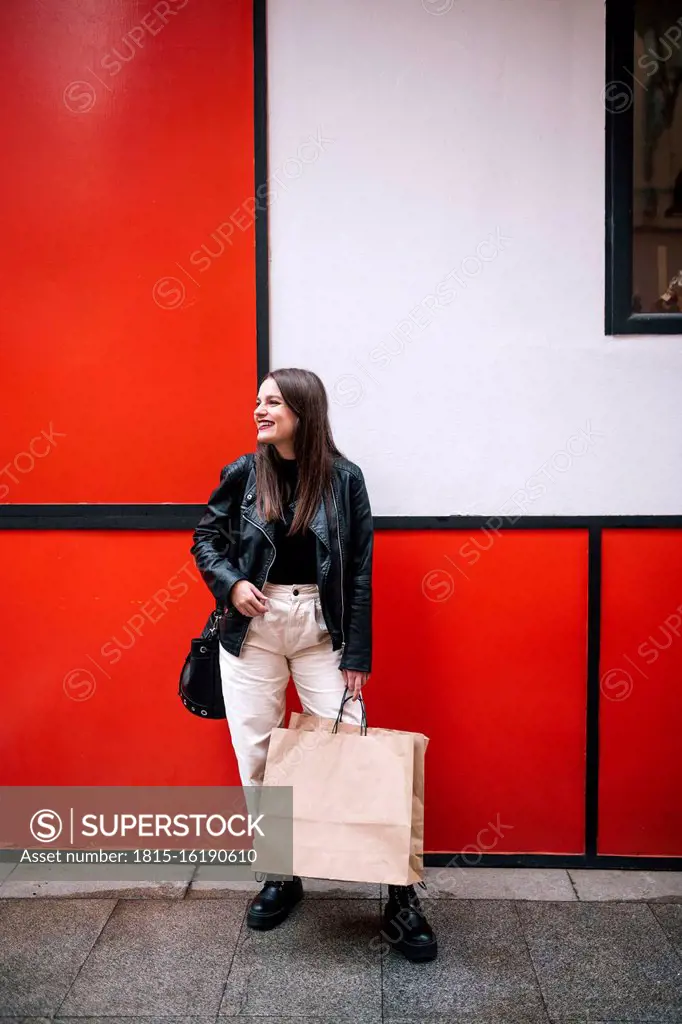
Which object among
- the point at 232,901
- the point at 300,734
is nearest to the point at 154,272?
the point at 300,734

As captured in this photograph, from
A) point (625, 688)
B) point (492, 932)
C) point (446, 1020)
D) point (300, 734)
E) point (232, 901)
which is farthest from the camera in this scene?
point (625, 688)

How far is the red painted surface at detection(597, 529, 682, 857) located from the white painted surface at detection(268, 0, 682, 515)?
0.20 meters

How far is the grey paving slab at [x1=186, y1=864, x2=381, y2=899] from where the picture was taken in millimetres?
2980

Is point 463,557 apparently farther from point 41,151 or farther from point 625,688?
point 41,151

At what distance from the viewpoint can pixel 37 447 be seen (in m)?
3.18

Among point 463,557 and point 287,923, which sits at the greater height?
point 463,557

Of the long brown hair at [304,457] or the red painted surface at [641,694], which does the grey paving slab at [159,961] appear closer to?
the long brown hair at [304,457]

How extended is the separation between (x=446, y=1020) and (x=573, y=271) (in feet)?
8.85

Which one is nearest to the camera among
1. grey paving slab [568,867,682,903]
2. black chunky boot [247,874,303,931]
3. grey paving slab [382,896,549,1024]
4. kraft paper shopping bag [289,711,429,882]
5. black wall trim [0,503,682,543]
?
grey paving slab [382,896,549,1024]

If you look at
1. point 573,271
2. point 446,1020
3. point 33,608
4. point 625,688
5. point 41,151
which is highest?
point 41,151

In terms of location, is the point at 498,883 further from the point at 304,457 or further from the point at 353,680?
the point at 304,457

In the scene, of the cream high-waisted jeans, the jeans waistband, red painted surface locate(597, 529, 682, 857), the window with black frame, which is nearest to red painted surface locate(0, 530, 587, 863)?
red painted surface locate(597, 529, 682, 857)

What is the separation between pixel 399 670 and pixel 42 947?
1637 millimetres

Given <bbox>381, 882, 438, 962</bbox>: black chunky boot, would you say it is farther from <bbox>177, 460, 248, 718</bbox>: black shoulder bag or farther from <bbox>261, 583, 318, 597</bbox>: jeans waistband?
<bbox>261, 583, 318, 597</bbox>: jeans waistband
